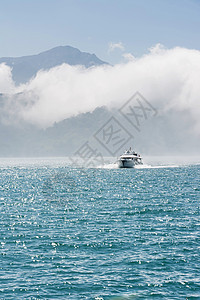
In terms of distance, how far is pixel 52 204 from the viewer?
73688mm

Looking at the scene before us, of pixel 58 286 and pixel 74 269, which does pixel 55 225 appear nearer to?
pixel 74 269

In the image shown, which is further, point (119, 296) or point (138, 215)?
point (138, 215)

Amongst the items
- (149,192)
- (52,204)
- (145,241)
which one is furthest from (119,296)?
(149,192)

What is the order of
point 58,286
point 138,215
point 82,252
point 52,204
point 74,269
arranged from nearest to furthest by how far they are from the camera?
point 58,286
point 74,269
point 82,252
point 138,215
point 52,204

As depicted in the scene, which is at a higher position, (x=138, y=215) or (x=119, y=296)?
(x=138, y=215)

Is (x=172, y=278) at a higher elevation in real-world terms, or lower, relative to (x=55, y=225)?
lower

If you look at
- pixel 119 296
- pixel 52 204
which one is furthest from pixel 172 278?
pixel 52 204

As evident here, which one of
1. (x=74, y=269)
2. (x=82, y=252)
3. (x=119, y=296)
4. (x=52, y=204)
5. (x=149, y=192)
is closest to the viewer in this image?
(x=119, y=296)

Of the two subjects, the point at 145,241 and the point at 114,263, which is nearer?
the point at 114,263

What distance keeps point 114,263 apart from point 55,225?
19269 millimetres

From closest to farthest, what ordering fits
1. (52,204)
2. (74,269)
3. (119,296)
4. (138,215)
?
(119,296)
(74,269)
(138,215)
(52,204)

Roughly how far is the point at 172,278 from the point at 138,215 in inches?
1136

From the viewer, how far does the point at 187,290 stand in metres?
27.3

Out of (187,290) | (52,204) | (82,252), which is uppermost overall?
(52,204)
